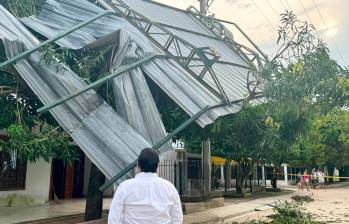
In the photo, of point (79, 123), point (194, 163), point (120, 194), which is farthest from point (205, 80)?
point (194, 163)

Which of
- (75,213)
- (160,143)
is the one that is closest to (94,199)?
(75,213)

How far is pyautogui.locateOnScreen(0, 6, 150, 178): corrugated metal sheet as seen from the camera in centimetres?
524

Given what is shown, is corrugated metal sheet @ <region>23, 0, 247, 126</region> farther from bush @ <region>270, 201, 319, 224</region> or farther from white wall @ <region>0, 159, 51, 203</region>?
white wall @ <region>0, 159, 51, 203</region>

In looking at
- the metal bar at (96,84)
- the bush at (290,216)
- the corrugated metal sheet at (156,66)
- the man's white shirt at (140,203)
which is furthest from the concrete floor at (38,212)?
the man's white shirt at (140,203)

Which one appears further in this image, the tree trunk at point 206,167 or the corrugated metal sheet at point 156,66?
the tree trunk at point 206,167

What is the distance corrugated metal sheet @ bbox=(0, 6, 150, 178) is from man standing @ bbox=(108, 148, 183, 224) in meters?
2.16

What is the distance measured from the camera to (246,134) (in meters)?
8.27

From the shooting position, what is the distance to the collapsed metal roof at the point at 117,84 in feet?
17.8

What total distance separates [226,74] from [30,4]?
4.91 meters

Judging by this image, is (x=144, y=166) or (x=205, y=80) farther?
(x=205, y=80)

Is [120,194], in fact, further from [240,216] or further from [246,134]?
[240,216]

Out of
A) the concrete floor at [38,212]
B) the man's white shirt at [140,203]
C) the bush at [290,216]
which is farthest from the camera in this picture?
the concrete floor at [38,212]

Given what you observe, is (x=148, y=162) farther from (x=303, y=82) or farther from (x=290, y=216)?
(x=290, y=216)

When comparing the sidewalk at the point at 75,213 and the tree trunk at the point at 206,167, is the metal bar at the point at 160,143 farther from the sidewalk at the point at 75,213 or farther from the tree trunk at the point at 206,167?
the tree trunk at the point at 206,167
